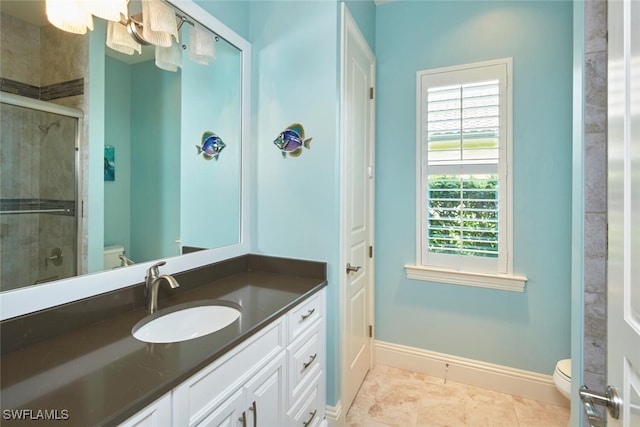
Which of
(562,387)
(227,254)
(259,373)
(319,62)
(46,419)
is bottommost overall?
(562,387)

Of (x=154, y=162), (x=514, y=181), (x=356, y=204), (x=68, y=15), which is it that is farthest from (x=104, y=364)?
(x=514, y=181)

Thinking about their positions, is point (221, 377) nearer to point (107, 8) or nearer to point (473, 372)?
point (107, 8)

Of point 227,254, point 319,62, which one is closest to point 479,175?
point 319,62

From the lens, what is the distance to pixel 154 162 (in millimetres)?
1442

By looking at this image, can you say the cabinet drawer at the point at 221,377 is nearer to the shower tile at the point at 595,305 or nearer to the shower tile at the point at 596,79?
the shower tile at the point at 595,305

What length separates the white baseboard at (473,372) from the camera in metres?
2.02

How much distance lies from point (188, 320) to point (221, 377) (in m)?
0.43

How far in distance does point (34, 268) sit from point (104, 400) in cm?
62

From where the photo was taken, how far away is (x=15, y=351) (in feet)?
2.98

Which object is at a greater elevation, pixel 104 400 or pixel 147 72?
pixel 147 72

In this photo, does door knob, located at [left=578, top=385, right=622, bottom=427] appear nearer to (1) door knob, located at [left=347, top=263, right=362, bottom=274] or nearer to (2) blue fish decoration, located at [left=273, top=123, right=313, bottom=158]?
(1) door knob, located at [left=347, top=263, right=362, bottom=274]

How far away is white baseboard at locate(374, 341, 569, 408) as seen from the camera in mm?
2023

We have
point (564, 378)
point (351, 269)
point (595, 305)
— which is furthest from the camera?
point (351, 269)

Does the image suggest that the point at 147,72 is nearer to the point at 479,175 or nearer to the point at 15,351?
the point at 15,351
